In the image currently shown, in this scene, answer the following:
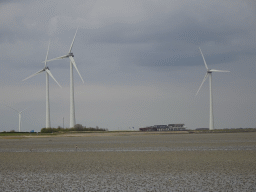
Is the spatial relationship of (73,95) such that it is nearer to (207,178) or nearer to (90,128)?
(90,128)

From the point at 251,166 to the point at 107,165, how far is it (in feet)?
30.8

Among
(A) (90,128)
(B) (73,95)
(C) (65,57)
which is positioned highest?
(C) (65,57)

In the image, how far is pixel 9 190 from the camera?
15078 mm

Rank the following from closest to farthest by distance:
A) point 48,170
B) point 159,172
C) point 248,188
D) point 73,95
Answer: point 248,188, point 159,172, point 48,170, point 73,95

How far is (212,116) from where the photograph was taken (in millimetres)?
129375

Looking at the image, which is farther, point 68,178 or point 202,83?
point 202,83

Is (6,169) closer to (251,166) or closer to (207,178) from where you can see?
(207,178)

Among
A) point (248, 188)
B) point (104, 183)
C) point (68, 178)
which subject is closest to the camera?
point (248, 188)

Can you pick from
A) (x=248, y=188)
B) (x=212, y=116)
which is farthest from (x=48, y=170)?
(x=212, y=116)

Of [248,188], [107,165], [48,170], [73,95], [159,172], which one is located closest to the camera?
[248,188]

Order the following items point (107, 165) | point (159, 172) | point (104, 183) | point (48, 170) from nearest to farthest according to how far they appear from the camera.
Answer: point (104, 183) < point (159, 172) < point (48, 170) < point (107, 165)

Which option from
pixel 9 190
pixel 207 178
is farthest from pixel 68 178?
pixel 207 178

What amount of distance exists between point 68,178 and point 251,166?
1149 cm

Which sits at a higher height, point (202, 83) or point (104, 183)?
point (202, 83)
